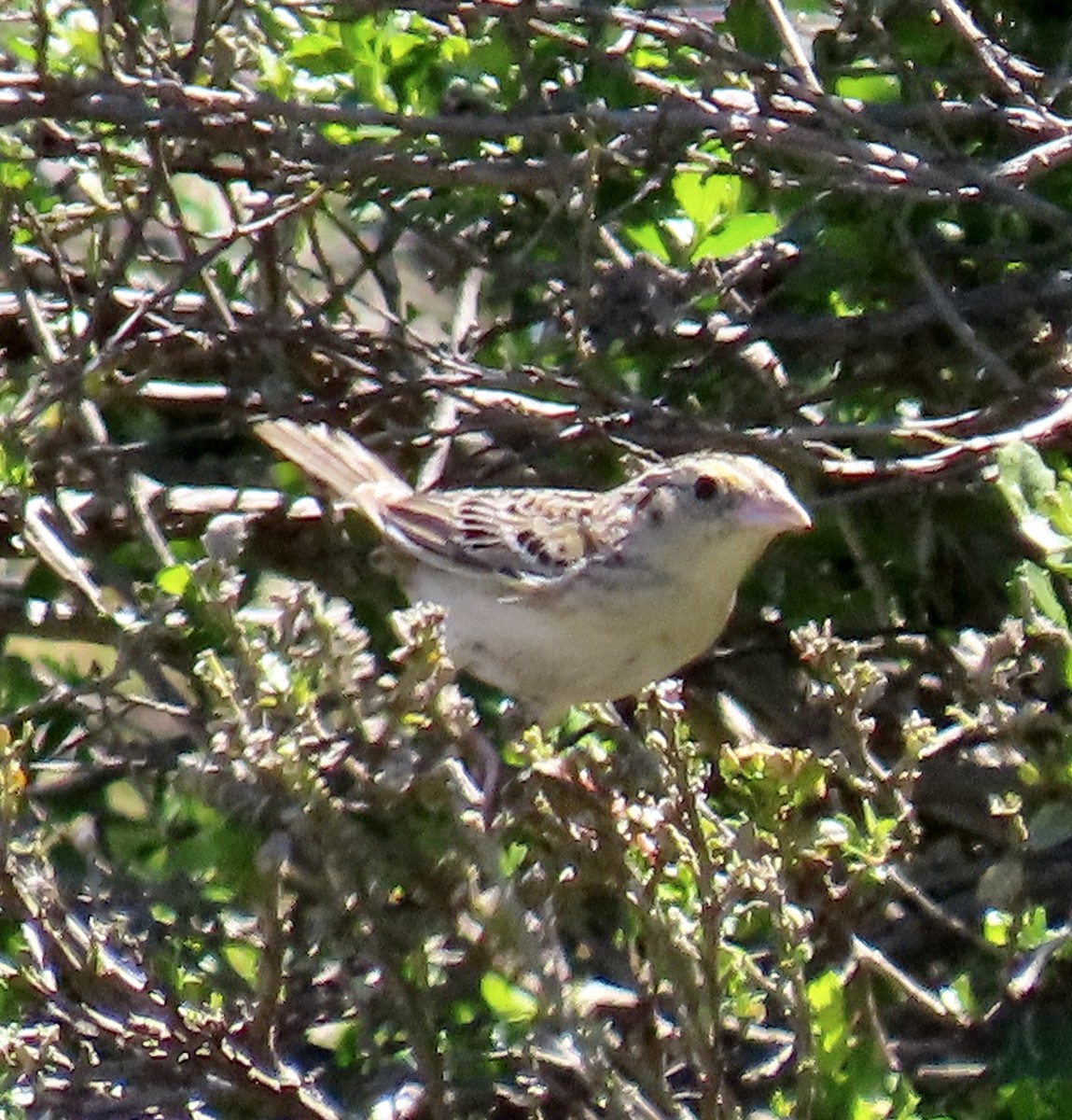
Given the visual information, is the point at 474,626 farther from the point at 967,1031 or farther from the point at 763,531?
the point at 967,1031

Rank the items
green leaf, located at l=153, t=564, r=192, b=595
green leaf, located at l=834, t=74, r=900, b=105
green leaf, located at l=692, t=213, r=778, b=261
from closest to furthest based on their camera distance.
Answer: green leaf, located at l=153, t=564, r=192, b=595, green leaf, located at l=692, t=213, r=778, b=261, green leaf, located at l=834, t=74, r=900, b=105

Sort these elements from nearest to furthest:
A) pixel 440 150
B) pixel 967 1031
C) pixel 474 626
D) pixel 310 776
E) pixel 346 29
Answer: pixel 310 776 < pixel 967 1031 < pixel 440 150 < pixel 346 29 < pixel 474 626

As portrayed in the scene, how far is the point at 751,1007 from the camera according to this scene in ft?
7.86

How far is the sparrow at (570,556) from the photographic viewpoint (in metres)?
3.40

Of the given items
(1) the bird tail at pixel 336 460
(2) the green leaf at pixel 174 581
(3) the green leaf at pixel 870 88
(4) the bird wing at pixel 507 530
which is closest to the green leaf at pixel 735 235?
(3) the green leaf at pixel 870 88

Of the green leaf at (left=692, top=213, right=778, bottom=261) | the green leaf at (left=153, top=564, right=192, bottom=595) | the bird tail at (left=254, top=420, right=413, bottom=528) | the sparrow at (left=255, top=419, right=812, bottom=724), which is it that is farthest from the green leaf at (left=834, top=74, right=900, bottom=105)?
the green leaf at (left=153, top=564, right=192, bottom=595)

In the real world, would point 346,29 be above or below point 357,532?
above

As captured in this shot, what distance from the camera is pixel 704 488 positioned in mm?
3449

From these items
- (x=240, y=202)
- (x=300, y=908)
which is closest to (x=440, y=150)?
(x=240, y=202)

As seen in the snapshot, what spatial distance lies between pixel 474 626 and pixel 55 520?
2.55ft

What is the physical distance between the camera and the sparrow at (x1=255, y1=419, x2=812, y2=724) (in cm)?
340

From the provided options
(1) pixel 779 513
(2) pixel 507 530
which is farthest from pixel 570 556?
(1) pixel 779 513

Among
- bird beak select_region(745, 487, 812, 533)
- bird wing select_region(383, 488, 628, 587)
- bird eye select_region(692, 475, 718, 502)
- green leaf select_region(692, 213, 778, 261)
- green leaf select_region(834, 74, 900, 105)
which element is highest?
green leaf select_region(834, 74, 900, 105)

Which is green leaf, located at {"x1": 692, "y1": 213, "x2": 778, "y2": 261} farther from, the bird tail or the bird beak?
the bird tail
